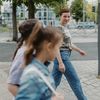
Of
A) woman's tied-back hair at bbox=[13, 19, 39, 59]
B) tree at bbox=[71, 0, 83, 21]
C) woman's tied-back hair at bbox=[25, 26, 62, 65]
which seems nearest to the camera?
woman's tied-back hair at bbox=[25, 26, 62, 65]

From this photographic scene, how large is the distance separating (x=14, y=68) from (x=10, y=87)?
0.56 ft

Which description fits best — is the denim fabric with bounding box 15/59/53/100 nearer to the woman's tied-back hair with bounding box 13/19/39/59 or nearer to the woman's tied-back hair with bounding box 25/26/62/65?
the woman's tied-back hair with bounding box 25/26/62/65

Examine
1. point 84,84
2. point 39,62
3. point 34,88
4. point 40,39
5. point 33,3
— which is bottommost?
point 84,84

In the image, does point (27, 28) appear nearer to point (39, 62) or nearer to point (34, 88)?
point (39, 62)

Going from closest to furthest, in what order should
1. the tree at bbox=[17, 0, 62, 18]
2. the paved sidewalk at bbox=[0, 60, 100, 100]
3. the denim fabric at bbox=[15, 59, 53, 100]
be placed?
the denim fabric at bbox=[15, 59, 53, 100], the paved sidewalk at bbox=[0, 60, 100, 100], the tree at bbox=[17, 0, 62, 18]

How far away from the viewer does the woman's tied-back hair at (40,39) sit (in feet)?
9.52

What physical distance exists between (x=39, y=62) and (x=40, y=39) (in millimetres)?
156

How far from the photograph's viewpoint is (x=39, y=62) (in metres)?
2.89

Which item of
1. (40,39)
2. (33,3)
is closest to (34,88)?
(40,39)

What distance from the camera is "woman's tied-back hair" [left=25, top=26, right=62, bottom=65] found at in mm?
2900

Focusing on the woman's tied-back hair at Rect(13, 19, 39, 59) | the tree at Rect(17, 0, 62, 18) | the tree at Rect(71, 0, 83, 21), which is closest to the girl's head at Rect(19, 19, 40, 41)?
the woman's tied-back hair at Rect(13, 19, 39, 59)

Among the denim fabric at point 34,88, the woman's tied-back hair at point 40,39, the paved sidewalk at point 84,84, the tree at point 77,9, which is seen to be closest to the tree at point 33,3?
the paved sidewalk at point 84,84

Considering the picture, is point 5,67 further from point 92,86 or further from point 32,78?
point 32,78

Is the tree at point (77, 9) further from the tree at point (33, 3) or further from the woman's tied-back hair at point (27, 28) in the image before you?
the woman's tied-back hair at point (27, 28)
